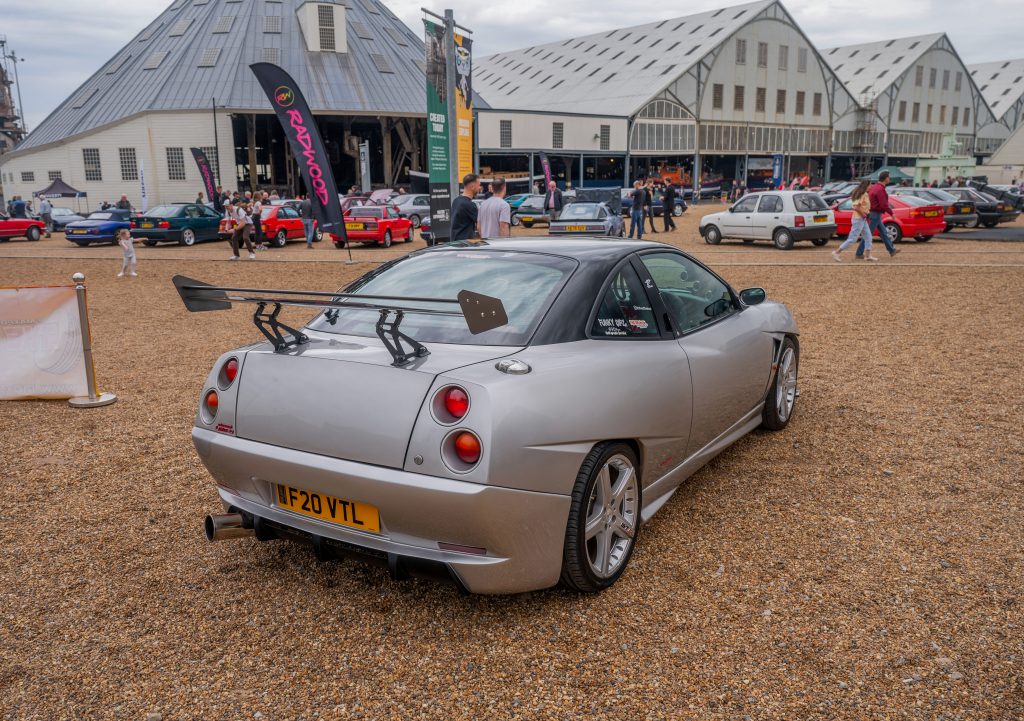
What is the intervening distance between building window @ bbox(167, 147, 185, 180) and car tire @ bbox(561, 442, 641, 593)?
46960mm

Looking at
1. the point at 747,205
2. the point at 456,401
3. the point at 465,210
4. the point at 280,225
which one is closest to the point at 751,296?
the point at 456,401

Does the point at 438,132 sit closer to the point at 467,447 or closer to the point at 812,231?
the point at 812,231

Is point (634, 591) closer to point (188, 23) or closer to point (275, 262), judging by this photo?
point (275, 262)

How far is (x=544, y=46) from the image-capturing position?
7194 cm

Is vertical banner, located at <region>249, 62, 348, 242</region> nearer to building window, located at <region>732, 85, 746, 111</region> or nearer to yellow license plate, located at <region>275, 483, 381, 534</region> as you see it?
yellow license plate, located at <region>275, 483, 381, 534</region>

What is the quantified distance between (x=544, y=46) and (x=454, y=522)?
75.5 m

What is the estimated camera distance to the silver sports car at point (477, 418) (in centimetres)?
277

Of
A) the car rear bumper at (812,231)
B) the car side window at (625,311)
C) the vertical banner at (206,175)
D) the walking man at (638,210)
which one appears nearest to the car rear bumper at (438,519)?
the car side window at (625,311)

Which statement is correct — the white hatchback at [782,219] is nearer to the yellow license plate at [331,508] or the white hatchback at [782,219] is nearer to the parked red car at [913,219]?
the parked red car at [913,219]

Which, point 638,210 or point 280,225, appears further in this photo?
point 280,225

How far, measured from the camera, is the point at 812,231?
19.6 m

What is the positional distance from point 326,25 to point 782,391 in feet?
166

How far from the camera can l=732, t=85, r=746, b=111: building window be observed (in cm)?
5847

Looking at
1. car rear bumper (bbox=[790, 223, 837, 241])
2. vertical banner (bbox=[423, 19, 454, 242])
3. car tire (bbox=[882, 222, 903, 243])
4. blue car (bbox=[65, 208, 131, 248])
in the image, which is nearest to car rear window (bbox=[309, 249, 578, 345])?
vertical banner (bbox=[423, 19, 454, 242])
